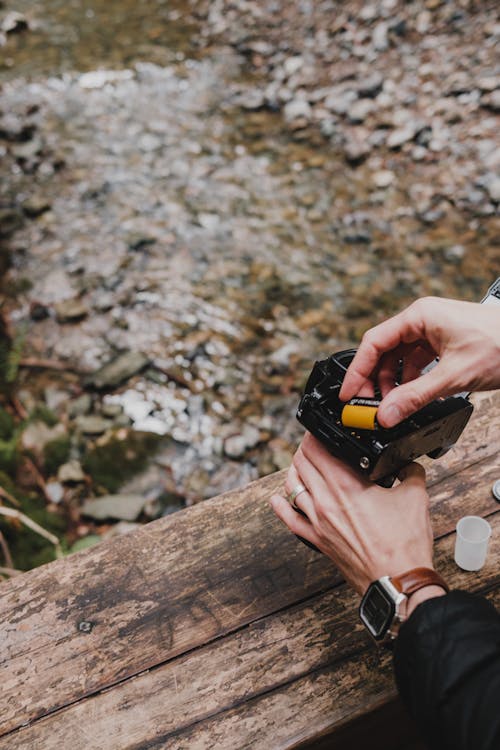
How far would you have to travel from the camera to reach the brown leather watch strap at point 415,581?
1253 millimetres

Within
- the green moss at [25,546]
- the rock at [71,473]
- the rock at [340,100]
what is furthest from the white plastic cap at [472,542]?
the rock at [340,100]

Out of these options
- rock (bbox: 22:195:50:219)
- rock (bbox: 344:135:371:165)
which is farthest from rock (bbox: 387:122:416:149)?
rock (bbox: 22:195:50:219)

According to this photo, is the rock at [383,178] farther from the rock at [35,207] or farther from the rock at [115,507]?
the rock at [115,507]

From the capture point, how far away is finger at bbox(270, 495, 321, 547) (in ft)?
4.79

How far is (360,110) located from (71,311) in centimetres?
301

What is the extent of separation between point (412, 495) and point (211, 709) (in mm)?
621

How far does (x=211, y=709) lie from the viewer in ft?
4.29

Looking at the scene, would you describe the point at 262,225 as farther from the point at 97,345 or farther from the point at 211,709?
the point at 211,709

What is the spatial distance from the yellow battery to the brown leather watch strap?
303 millimetres

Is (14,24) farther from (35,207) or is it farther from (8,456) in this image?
(8,456)

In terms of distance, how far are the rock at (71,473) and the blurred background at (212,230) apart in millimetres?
10

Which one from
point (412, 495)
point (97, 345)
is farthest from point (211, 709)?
point (97, 345)

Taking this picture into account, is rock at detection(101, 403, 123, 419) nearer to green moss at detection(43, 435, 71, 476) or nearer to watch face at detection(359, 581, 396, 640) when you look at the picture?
green moss at detection(43, 435, 71, 476)

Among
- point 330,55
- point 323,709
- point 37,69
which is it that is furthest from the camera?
point 37,69
